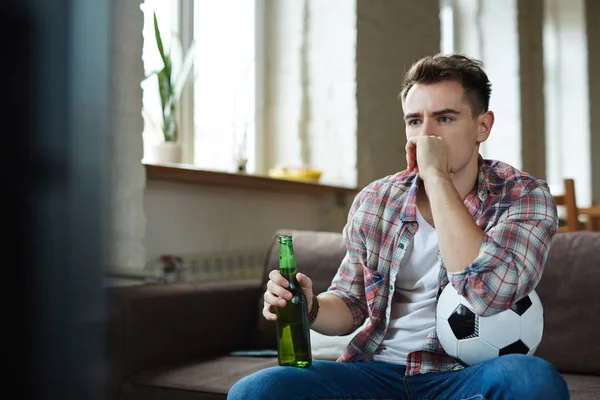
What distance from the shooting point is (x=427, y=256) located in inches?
64.0

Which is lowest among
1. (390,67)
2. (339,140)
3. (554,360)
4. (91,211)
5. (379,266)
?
(554,360)

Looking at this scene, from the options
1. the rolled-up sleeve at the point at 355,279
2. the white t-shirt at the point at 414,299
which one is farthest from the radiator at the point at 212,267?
the white t-shirt at the point at 414,299

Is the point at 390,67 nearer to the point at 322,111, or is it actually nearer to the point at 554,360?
the point at 322,111

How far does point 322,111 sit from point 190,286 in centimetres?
179

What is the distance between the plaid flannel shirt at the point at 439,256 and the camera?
139 cm

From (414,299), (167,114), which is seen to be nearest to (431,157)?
(414,299)

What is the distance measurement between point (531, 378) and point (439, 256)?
0.40 metres

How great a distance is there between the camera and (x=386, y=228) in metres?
1.68

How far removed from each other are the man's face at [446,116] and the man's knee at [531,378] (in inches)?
18.6

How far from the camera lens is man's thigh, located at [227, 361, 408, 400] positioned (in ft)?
4.47

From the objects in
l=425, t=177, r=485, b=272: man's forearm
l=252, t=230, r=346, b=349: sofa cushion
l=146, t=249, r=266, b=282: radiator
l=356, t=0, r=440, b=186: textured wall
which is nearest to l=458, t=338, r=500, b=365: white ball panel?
l=425, t=177, r=485, b=272: man's forearm

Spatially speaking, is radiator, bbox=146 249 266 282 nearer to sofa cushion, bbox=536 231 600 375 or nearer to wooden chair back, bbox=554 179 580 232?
A: sofa cushion, bbox=536 231 600 375

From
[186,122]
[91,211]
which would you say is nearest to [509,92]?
[186,122]

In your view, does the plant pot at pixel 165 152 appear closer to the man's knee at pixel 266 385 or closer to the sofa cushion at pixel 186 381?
the sofa cushion at pixel 186 381
